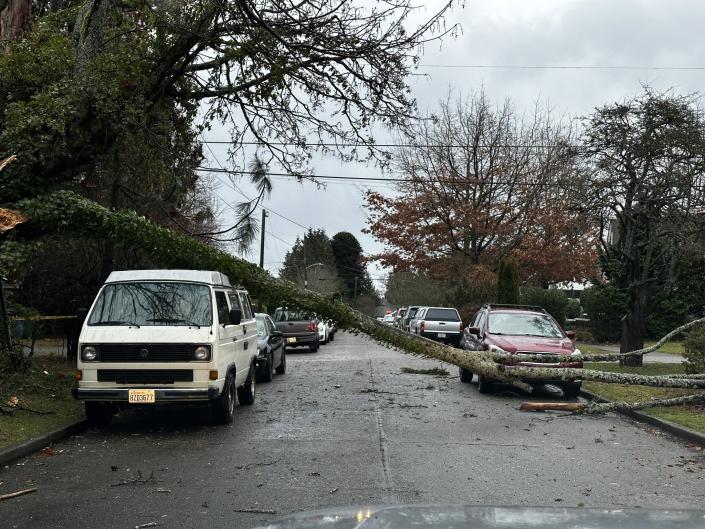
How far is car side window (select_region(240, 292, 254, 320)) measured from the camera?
1238 centimetres

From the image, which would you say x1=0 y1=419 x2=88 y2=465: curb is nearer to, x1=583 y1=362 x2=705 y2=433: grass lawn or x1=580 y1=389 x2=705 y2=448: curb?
x1=580 y1=389 x2=705 y2=448: curb

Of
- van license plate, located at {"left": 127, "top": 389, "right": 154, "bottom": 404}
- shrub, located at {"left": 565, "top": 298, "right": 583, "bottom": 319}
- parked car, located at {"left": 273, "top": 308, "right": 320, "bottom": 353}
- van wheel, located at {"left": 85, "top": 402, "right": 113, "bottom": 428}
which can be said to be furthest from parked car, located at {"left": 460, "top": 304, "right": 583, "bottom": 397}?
shrub, located at {"left": 565, "top": 298, "right": 583, "bottom": 319}

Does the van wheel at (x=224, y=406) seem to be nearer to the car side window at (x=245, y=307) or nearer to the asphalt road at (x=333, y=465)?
the asphalt road at (x=333, y=465)

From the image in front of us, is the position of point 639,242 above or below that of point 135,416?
above

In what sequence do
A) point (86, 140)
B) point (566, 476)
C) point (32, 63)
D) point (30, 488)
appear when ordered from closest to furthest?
point (30, 488)
point (566, 476)
point (32, 63)
point (86, 140)

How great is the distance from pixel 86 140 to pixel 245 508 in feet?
26.6

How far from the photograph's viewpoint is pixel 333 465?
7.55 meters

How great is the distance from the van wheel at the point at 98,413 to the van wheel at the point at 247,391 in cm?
257

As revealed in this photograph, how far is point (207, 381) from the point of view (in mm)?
9359

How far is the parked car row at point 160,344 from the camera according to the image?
9281mm

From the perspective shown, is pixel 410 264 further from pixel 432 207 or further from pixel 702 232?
pixel 702 232

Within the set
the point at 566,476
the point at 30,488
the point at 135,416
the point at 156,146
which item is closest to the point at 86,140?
the point at 156,146

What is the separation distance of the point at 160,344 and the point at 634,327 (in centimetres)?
1355

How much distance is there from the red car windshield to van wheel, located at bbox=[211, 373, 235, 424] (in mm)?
6846
